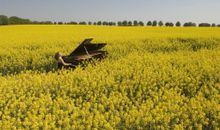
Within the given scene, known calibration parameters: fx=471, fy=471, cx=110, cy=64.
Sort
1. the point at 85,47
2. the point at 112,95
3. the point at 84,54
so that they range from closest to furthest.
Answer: the point at 112,95, the point at 84,54, the point at 85,47

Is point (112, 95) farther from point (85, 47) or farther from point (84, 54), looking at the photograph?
point (85, 47)

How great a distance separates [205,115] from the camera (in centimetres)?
903

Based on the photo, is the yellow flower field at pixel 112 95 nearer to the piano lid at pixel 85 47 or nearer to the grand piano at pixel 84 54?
the grand piano at pixel 84 54

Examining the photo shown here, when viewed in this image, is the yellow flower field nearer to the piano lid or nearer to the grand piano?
the grand piano

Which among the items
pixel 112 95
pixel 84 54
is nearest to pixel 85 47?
pixel 84 54

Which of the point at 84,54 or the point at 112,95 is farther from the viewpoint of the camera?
the point at 84,54

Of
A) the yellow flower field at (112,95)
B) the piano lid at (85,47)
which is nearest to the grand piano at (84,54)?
the piano lid at (85,47)

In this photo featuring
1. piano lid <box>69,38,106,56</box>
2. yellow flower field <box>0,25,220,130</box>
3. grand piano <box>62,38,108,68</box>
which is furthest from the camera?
piano lid <box>69,38,106,56</box>

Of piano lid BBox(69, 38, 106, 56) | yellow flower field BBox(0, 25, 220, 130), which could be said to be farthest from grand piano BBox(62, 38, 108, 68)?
yellow flower field BBox(0, 25, 220, 130)

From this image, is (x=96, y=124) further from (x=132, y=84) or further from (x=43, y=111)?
(x=132, y=84)

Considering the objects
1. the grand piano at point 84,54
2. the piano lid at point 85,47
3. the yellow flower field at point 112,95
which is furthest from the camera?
the piano lid at point 85,47

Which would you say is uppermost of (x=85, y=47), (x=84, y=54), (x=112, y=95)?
(x=85, y=47)

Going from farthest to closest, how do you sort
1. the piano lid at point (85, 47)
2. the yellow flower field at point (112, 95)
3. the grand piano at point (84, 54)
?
the piano lid at point (85, 47) → the grand piano at point (84, 54) → the yellow flower field at point (112, 95)

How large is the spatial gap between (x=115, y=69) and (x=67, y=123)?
635 centimetres
